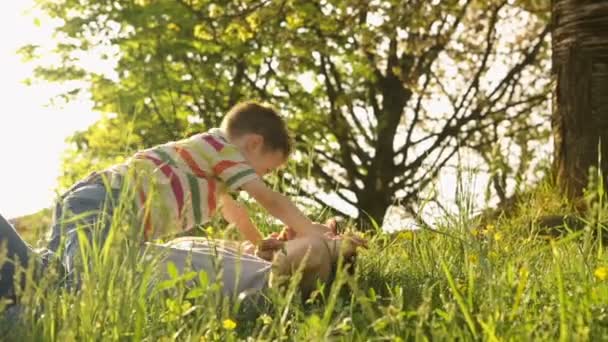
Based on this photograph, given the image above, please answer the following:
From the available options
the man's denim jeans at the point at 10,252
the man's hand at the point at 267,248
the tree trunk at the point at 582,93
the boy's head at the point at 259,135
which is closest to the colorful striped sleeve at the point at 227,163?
the boy's head at the point at 259,135


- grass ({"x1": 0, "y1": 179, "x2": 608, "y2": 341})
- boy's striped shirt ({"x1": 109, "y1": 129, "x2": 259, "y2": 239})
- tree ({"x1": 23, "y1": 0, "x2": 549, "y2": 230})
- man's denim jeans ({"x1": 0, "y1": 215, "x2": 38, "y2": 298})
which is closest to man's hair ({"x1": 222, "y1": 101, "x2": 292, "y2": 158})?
boy's striped shirt ({"x1": 109, "y1": 129, "x2": 259, "y2": 239})

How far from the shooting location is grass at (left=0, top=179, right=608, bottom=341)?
233 centimetres

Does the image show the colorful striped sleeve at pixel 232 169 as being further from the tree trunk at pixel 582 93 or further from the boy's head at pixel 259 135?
the tree trunk at pixel 582 93

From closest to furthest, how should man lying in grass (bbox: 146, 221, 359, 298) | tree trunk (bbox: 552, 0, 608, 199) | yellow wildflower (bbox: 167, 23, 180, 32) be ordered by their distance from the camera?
man lying in grass (bbox: 146, 221, 359, 298) < tree trunk (bbox: 552, 0, 608, 199) < yellow wildflower (bbox: 167, 23, 180, 32)

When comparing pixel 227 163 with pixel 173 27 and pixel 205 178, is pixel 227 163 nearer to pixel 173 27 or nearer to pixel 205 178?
pixel 205 178

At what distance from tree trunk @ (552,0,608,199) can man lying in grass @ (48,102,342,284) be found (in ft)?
11.8

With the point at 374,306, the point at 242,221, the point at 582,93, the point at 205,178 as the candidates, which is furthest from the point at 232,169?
the point at 582,93

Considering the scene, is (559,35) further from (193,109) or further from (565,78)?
(193,109)

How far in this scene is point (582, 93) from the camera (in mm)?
7625

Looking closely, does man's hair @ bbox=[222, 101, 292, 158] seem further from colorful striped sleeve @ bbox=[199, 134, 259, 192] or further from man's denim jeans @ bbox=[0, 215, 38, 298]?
man's denim jeans @ bbox=[0, 215, 38, 298]

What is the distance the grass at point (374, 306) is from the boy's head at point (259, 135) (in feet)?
2.57

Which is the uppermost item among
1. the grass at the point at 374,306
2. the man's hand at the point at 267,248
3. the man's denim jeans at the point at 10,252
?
the man's denim jeans at the point at 10,252

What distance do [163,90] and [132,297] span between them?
551 inches

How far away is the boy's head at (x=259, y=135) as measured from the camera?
4.77m
